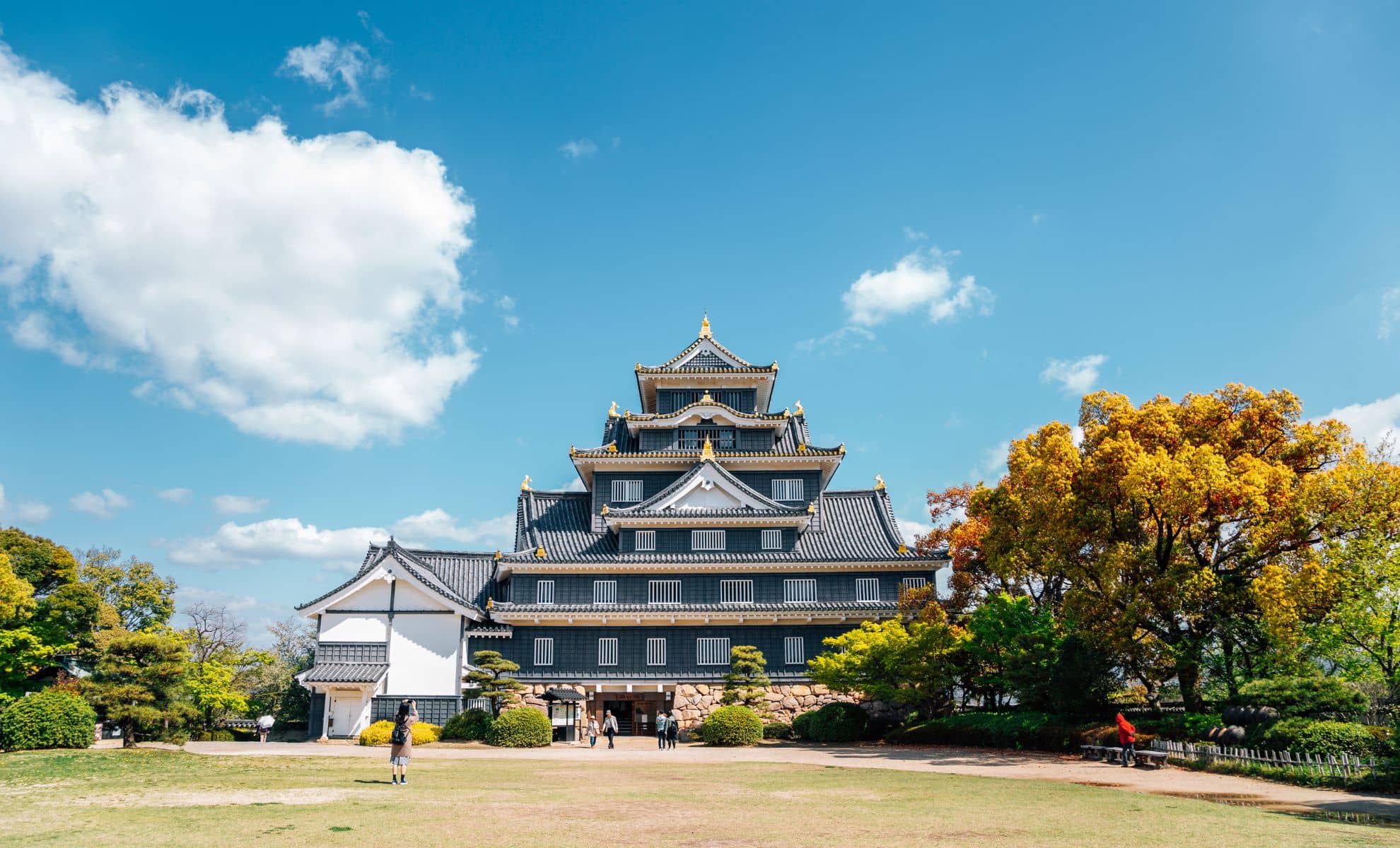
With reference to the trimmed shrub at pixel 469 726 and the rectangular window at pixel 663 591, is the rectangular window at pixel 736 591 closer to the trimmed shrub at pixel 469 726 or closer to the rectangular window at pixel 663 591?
the rectangular window at pixel 663 591

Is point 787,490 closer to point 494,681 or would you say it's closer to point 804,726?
point 804,726

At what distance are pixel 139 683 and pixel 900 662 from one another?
82.4 feet

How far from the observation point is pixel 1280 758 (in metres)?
19.7

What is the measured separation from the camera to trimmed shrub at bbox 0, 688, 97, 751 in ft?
78.1

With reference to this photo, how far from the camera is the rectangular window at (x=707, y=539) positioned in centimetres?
4225

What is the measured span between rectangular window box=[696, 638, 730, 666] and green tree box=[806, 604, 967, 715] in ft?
19.5

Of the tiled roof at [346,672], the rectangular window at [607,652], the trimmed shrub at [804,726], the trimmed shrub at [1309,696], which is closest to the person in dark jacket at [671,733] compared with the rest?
the trimmed shrub at [804,726]

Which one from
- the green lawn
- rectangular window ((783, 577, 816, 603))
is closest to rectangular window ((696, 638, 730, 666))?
rectangular window ((783, 577, 816, 603))

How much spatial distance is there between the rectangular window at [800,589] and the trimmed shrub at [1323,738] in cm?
2226

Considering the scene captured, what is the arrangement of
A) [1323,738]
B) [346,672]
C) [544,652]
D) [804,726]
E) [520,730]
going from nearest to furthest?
[1323,738]
[520,730]
[804,726]
[346,672]
[544,652]

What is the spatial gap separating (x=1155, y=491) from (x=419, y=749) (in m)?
24.8

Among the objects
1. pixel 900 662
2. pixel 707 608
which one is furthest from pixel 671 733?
pixel 900 662

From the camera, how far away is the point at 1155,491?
2456cm

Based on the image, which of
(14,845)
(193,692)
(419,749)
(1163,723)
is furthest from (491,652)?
(14,845)
